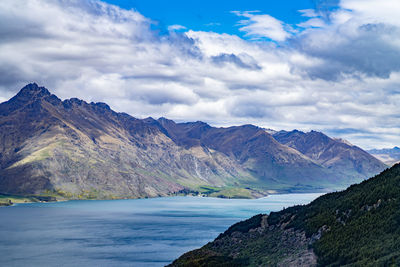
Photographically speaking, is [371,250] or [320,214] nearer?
[371,250]

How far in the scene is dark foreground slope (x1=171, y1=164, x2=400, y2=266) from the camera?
121000mm

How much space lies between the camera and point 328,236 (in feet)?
462

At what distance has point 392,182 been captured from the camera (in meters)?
158

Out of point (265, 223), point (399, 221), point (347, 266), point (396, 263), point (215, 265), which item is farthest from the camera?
point (265, 223)

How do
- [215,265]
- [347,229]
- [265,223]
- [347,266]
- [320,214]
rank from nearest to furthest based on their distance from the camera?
1. [347,266]
2. [347,229]
3. [215,265]
4. [320,214]
5. [265,223]

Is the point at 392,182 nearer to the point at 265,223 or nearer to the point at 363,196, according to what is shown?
the point at 363,196

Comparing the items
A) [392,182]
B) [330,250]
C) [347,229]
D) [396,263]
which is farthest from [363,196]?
[396,263]

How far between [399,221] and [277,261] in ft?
123

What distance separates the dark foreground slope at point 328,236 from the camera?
121 meters

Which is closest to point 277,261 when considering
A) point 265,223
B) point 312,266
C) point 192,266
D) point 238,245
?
point 312,266

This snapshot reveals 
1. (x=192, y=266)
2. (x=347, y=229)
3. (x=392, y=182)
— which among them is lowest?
(x=192, y=266)

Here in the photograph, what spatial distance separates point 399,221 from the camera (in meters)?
126

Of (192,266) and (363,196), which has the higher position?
(363,196)

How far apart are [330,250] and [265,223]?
68.0 meters
